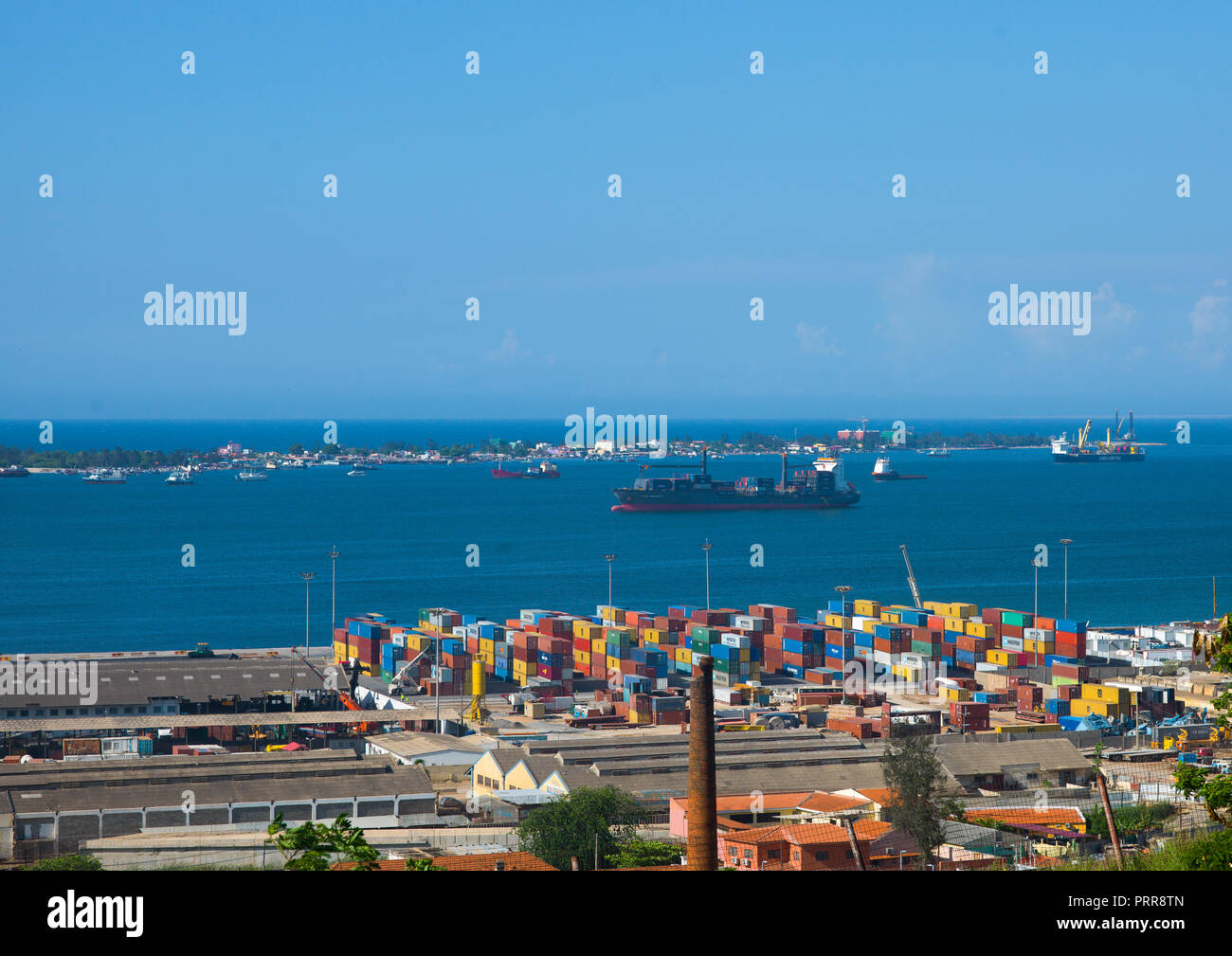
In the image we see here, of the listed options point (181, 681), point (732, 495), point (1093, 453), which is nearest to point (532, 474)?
point (732, 495)

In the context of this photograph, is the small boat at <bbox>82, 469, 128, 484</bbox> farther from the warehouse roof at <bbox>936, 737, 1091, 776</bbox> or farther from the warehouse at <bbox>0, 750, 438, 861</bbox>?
the warehouse roof at <bbox>936, 737, 1091, 776</bbox>

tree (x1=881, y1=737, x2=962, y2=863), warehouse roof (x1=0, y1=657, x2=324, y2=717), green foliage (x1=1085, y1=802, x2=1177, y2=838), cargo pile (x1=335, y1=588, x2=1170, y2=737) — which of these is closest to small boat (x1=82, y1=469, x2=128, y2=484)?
cargo pile (x1=335, y1=588, x2=1170, y2=737)

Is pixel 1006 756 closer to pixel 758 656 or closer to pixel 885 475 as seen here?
pixel 758 656
